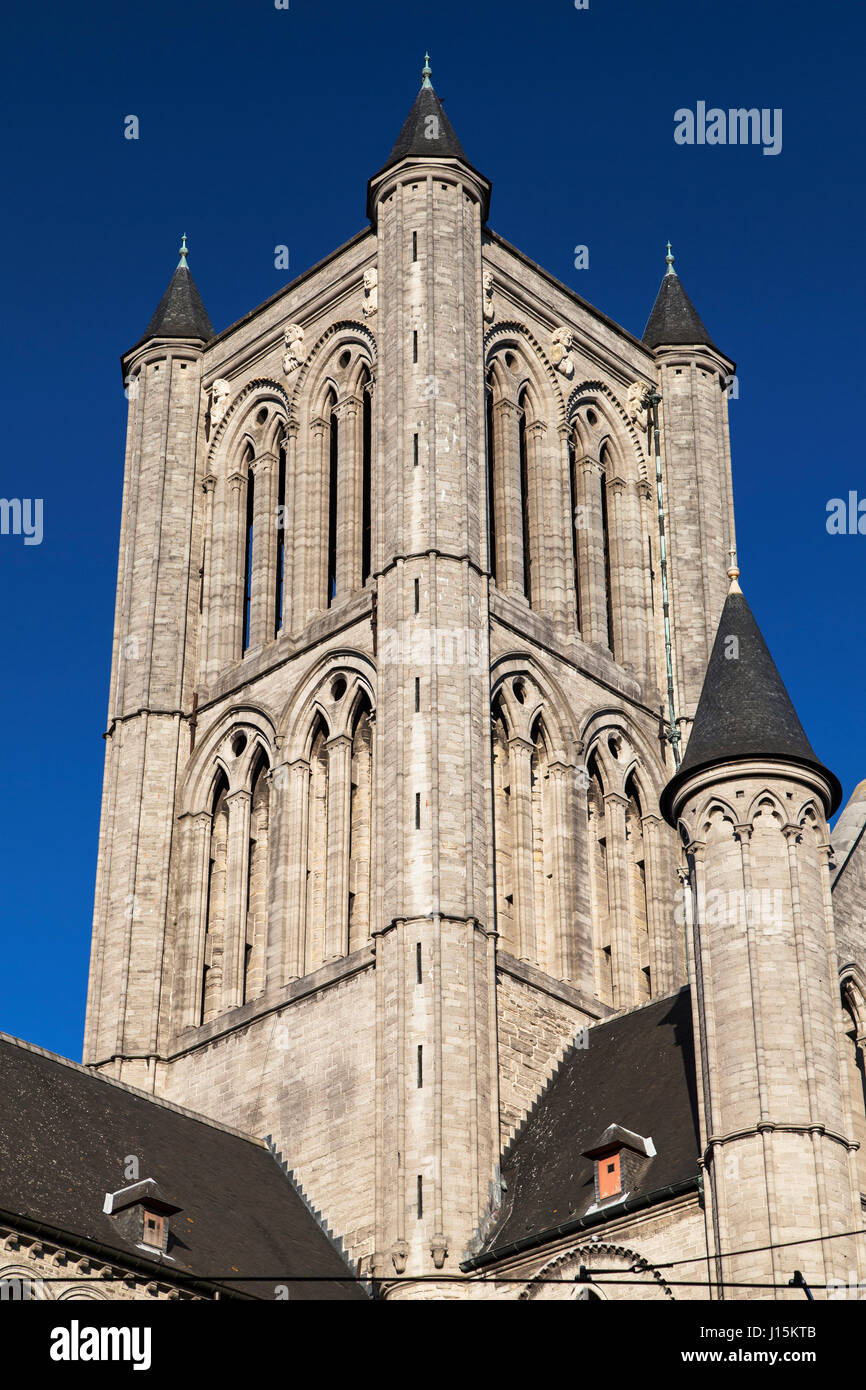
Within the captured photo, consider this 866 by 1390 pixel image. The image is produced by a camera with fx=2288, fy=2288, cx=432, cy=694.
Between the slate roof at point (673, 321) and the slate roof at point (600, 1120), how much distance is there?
62.9 feet

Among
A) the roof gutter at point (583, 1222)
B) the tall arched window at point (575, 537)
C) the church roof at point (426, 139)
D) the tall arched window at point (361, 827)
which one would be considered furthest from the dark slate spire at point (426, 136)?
the roof gutter at point (583, 1222)

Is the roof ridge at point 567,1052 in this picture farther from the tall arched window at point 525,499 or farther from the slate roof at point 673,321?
the slate roof at point 673,321

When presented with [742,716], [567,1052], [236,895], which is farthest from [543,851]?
[742,716]

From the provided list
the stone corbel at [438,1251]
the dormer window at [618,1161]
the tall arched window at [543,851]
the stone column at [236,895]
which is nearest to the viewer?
the dormer window at [618,1161]

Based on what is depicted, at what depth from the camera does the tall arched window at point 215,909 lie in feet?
144

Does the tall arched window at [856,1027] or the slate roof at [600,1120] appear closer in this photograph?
the slate roof at [600,1120]

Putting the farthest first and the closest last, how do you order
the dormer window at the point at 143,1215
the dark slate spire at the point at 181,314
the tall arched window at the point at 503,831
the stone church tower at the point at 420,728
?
the dark slate spire at the point at 181,314, the tall arched window at the point at 503,831, the stone church tower at the point at 420,728, the dormer window at the point at 143,1215

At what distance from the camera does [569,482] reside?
49.2 m

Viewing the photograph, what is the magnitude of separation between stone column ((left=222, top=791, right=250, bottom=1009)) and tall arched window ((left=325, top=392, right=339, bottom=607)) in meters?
4.86

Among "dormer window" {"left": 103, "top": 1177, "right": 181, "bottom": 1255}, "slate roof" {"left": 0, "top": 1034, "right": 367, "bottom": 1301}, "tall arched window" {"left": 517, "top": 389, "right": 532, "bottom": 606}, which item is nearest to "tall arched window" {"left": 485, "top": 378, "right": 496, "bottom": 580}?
"tall arched window" {"left": 517, "top": 389, "right": 532, "bottom": 606}

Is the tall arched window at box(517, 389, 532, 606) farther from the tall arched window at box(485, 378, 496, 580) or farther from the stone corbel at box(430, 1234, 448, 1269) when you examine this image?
the stone corbel at box(430, 1234, 448, 1269)

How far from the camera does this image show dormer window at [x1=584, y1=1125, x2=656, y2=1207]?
33.3m
